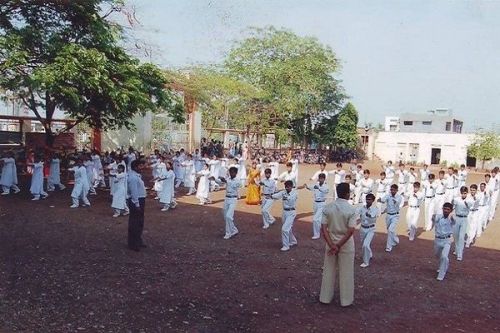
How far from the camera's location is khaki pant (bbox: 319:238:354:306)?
21.6 feet

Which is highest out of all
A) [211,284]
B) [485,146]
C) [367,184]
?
[485,146]

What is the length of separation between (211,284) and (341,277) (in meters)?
1.99

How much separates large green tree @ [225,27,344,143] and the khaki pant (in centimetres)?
2824

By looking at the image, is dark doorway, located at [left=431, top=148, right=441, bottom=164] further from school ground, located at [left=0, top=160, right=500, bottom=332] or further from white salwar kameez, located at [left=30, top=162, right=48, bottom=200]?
white salwar kameez, located at [left=30, top=162, right=48, bottom=200]

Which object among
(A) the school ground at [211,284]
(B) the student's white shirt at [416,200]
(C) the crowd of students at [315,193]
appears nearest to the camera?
(A) the school ground at [211,284]

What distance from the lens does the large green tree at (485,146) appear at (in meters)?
40.4

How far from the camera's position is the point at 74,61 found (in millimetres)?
13586

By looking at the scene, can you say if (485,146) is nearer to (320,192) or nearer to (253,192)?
(253,192)

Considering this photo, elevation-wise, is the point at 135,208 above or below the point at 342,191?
below

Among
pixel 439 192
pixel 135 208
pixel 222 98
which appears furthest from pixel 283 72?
pixel 135 208

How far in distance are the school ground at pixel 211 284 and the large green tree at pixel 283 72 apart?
960 inches

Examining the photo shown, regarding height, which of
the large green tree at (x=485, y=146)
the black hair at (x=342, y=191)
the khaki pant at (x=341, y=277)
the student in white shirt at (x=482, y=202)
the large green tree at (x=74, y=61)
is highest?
the large green tree at (x=74, y=61)

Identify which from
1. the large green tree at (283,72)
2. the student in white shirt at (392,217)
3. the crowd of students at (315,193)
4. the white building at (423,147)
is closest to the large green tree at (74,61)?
the crowd of students at (315,193)

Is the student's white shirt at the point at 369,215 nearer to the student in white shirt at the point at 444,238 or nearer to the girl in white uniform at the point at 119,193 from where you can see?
the student in white shirt at the point at 444,238
